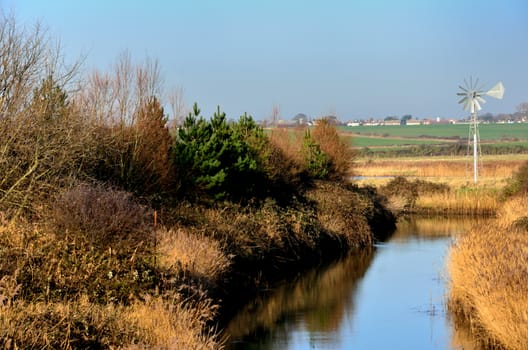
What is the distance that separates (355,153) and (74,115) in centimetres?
2840

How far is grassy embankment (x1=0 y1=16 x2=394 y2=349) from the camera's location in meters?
14.0

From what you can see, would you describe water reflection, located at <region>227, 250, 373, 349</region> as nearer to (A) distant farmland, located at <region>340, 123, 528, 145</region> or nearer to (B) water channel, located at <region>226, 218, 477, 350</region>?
(B) water channel, located at <region>226, 218, 477, 350</region>

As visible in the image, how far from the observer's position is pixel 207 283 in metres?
19.5

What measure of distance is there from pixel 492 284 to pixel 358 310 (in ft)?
21.4

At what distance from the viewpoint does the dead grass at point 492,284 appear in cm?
1473

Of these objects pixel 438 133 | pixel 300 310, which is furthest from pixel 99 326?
pixel 438 133

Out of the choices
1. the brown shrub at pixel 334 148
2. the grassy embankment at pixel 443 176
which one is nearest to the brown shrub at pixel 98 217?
the brown shrub at pixel 334 148

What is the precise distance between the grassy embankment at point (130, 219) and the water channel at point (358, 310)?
35.3 inches

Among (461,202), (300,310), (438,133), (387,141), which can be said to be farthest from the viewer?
(438,133)

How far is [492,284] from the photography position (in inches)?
631

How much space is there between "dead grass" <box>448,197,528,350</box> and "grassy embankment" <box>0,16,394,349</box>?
17.1ft

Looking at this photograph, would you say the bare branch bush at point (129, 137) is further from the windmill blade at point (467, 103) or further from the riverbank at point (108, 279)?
the windmill blade at point (467, 103)

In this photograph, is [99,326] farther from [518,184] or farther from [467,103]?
[467,103]

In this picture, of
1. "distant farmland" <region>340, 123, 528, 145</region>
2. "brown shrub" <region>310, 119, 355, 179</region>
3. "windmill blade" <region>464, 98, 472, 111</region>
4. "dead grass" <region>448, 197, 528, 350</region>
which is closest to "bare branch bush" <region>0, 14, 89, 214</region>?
"dead grass" <region>448, 197, 528, 350</region>
